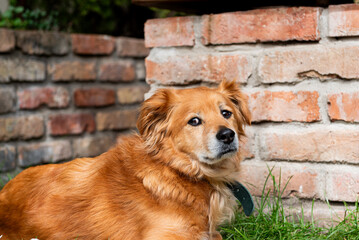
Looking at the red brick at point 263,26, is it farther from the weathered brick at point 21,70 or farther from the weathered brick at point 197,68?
the weathered brick at point 21,70

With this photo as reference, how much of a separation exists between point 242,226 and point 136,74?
228cm

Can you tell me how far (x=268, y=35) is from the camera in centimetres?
253

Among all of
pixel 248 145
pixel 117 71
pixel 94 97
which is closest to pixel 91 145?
pixel 94 97

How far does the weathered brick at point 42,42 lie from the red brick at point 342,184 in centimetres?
235

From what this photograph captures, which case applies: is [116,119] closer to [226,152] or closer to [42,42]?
[42,42]

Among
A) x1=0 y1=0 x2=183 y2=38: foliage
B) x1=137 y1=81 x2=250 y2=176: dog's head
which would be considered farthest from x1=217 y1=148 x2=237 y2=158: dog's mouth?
x1=0 y1=0 x2=183 y2=38: foliage

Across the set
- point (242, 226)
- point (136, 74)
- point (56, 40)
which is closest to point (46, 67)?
point (56, 40)

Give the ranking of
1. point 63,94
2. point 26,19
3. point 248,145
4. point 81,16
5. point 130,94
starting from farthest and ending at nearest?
point 81,16, point 26,19, point 130,94, point 63,94, point 248,145

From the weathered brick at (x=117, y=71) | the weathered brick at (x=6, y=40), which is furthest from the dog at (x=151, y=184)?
the weathered brick at (x=117, y=71)

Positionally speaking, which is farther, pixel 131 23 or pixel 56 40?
pixel 131 23

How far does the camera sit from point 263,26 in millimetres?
2535

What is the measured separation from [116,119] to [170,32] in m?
1.55

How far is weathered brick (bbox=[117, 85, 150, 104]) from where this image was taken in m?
4.20

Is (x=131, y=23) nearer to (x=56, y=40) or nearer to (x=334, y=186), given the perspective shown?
(x=56, y=40)
